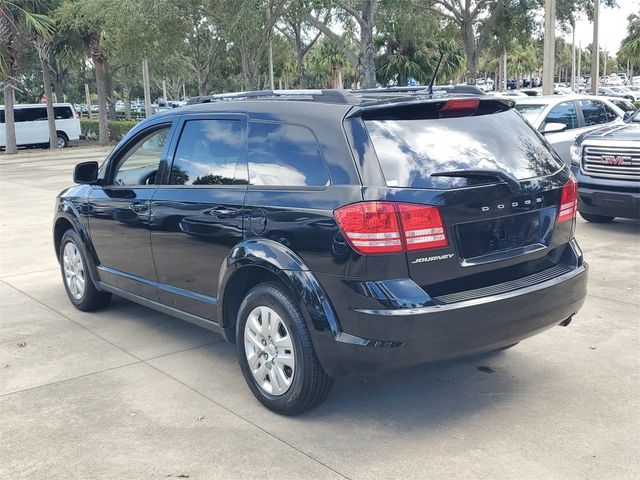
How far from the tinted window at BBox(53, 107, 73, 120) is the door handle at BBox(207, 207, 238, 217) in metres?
30.8

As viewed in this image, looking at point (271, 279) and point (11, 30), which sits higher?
point (11, 30)

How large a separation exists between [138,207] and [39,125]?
29874mm

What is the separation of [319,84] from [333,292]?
6793cm

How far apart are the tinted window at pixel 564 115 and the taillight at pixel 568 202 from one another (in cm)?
811

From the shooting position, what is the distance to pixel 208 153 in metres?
4.65

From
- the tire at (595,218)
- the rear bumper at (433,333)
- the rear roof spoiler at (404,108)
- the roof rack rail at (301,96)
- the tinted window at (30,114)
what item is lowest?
the tire at (595,218)

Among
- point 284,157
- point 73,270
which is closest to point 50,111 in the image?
point 73,270

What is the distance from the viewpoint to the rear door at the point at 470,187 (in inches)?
141

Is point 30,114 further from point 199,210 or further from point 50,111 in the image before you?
point 199,210

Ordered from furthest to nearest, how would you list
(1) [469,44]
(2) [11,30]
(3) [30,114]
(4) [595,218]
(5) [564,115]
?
(3) [30,114], (1) [469,44], (2) [11,30], (5) [564,115], (4) [595,218]

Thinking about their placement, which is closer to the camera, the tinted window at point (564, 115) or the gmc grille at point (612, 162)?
the gmc grille at point (612, 162)

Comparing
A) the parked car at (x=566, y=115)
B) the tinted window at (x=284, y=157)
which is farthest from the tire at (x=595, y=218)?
the tinted window at (x=284, y=157)

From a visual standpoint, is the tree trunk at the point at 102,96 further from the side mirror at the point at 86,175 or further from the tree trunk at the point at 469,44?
the side mirror at the point at 86,175

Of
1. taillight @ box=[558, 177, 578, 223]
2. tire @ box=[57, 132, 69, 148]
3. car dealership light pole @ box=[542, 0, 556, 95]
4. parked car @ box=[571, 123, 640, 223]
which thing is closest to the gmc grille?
parked car @ box=[571, 123, 640, 223]
